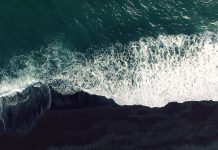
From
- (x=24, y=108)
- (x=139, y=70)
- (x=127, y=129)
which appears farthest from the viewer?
(x=139, y=70)

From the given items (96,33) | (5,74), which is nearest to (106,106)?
(96,33)

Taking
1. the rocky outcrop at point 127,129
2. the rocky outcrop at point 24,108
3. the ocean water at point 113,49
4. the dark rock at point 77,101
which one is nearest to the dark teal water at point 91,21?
the ocean water at point 113,49

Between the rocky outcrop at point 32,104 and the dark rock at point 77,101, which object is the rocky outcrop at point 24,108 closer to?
the rocky outcrop at point 32,104

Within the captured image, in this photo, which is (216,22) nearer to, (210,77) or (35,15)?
(210,77)

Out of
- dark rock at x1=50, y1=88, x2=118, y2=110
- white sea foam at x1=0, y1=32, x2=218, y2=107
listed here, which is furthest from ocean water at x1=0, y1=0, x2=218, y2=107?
dark rock at x1=50, y1=88, x2=118, y2=110

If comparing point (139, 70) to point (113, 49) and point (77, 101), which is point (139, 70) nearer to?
point (113, 49)

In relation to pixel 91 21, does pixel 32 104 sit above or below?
below

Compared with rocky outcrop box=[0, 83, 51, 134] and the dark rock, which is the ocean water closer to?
the dark rock

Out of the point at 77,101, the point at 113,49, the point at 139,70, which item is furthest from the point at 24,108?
the point at 139,70
